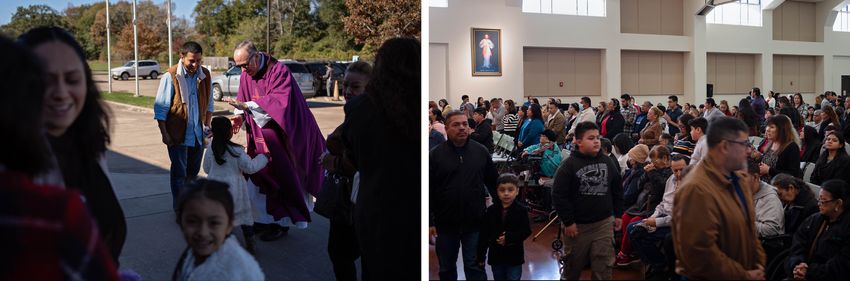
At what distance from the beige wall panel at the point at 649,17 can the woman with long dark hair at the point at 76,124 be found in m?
1.40

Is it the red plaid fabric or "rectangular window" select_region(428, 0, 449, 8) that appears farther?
"rectangular window" select_region(428, 0, 449, 8)

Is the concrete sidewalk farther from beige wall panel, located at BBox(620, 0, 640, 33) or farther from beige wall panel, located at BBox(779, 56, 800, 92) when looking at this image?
beige wall panel, located at BBox(779, 56, 800, 92)

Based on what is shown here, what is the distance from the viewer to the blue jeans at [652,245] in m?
1.75

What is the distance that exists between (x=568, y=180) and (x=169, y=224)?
116 cm

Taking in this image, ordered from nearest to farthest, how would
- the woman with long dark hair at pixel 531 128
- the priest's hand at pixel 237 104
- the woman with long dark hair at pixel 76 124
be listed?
1. the woman with long dark hair at pixel 76 124
2. the woman with long dark hair at pixel 531 128
3. the priest's hand at pixel 237 104

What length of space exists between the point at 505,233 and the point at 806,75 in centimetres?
96

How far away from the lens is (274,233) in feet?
10.4

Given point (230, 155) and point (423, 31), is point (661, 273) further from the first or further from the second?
point (230, 155)

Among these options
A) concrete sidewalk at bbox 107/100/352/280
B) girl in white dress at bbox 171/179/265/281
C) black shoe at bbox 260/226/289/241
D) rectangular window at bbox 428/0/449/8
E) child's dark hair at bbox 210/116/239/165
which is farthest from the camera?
black shoe at bbox 260/226/289/241

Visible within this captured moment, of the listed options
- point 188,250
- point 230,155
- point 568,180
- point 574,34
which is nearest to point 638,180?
point 568,180

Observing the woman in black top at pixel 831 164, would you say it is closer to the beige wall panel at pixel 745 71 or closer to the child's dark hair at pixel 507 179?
the beige wall panel at pixel 745 71

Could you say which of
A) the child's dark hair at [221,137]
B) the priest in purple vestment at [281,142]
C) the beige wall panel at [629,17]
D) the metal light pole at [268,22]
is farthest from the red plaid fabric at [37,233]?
the priest in purple vestment at [281,142]

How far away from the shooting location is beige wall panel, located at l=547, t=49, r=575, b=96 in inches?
76.2

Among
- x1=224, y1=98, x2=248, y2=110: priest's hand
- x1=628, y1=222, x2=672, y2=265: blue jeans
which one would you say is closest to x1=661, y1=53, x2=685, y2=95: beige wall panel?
x1=628, y1=222, x2=672, y2=265: blue jeans
